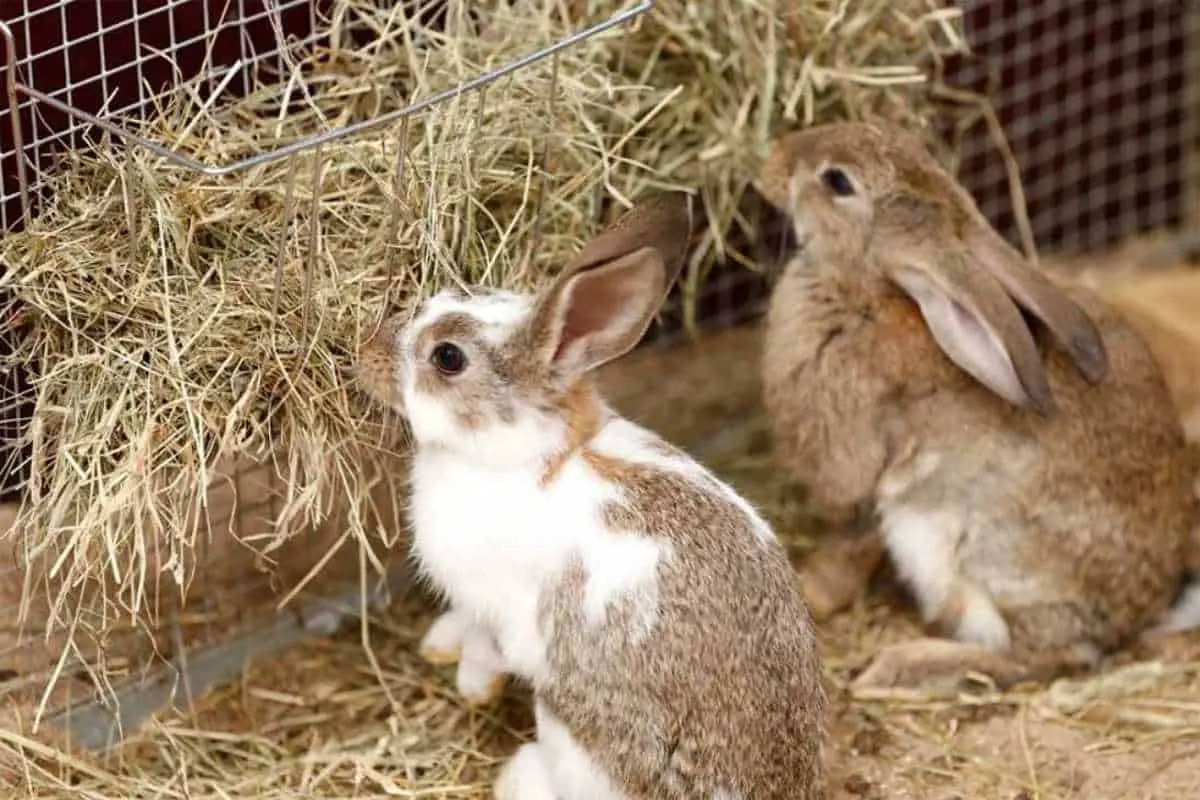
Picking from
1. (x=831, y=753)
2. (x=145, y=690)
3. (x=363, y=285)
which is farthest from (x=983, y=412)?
(x=145, y=690)

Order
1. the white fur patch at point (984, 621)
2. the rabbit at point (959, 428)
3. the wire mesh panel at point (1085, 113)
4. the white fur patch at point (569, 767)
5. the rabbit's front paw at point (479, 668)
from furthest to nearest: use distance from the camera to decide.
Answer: the wire mesh panel at point (1085, 113) < the white fur patch at point (984, 621) < the rabbit at point (959, 428) < the rabbit's front paw at point (479, 668) < the white fur patch at point (569, 767)

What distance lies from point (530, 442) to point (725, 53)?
51.2 inches

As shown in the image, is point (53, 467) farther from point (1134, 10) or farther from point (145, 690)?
point (1134, 10)

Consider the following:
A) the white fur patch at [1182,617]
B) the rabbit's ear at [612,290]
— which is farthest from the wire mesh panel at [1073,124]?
the rabbit's ear at [612,290]

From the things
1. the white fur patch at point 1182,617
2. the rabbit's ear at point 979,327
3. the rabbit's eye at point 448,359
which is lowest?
the white fur patch at point 1182,617

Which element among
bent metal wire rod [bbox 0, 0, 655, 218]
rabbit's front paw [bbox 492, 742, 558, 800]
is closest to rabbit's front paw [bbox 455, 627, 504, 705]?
rabbit's front paw [bbox 492, 742, 558, 800]

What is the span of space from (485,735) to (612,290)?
1.17 m

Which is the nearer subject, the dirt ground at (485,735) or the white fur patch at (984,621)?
the dirt ground at (485,735)

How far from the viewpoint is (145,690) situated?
428cm

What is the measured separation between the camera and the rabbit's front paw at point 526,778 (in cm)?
390

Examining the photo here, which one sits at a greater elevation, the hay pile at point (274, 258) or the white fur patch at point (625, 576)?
the hay pile at point (274, 258)

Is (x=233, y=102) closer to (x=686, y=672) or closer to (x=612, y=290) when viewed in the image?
(x=612, y=290)

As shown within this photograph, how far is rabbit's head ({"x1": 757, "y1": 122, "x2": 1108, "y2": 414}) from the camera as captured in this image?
425cm

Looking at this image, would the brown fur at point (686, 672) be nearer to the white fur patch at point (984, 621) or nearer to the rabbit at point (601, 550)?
the rabbit at point (601, 550)
